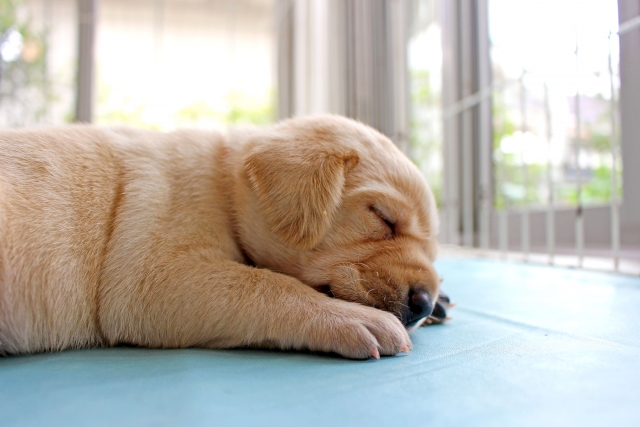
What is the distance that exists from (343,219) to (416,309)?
1.44 feet

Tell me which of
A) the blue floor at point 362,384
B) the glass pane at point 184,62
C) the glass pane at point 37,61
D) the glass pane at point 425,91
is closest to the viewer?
the blue floor at point 362,384

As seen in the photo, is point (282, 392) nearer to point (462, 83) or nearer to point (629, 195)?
point (629, 195)

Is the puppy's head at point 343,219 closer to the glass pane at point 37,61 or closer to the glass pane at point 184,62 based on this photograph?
the glass pane at point 37,61

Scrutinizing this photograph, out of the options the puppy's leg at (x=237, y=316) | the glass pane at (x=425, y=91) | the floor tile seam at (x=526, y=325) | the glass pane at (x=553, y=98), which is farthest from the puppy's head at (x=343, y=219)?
the glass pane at (x=425, y=91)

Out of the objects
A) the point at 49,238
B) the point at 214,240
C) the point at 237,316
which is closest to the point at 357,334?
the point at 237,316

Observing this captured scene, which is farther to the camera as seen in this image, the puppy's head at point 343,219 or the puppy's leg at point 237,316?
the puppy's head at point 343,219

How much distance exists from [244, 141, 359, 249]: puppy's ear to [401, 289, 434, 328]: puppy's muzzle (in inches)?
16.1

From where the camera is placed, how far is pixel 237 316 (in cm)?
Result: 157

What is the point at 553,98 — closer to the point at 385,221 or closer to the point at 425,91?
the point at 425,91

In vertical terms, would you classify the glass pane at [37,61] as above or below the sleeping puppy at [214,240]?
above

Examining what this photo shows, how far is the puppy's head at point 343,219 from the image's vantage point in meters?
1.76

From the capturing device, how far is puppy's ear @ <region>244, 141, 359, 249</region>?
70.5 inches

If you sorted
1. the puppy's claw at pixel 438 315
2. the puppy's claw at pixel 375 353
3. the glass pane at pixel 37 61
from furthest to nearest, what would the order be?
1. the glass pane at pixel 37 61
2. the puppy's claw at pixel 438 315
3. the puppy's claw at pixel 375 353

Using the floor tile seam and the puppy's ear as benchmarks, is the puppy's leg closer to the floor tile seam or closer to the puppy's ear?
the puppy's ear
